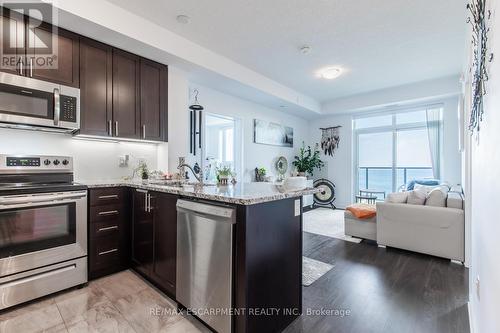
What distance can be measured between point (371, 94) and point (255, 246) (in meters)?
5.41

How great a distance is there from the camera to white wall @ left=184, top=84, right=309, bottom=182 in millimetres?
4439

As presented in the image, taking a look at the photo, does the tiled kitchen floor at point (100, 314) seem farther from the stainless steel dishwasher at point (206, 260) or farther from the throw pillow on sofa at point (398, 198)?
the throw pillow on sofa at point (398, 198)

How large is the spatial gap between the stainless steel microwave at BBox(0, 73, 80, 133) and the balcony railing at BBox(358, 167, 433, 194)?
6390 millimetres

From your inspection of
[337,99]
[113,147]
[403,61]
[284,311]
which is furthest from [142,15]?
[337,99]

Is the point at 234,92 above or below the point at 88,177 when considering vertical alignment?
above

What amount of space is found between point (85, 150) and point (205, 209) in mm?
2209

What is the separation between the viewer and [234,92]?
461 cm

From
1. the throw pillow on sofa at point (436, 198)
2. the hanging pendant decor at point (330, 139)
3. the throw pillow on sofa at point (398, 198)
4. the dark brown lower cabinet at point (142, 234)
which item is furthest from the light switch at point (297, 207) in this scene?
the hanging pendant decor at point (330, 139)

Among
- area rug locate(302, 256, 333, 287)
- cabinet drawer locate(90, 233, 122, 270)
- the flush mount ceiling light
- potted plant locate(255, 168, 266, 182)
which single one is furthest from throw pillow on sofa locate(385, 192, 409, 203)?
cabinet drawer locate(90, 233, 122, 270)

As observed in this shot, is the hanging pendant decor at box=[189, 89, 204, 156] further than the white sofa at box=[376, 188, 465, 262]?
Yes

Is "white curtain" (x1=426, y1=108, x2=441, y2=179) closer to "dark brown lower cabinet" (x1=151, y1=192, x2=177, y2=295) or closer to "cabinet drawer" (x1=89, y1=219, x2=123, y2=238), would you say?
"dark brown lower cabinet" (x1=151, y1=192, x2=177, y2=295)

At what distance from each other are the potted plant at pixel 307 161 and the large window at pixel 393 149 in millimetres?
1028

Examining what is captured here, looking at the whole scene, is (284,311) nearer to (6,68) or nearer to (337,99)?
(6,68)

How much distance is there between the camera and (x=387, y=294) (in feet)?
7.16
